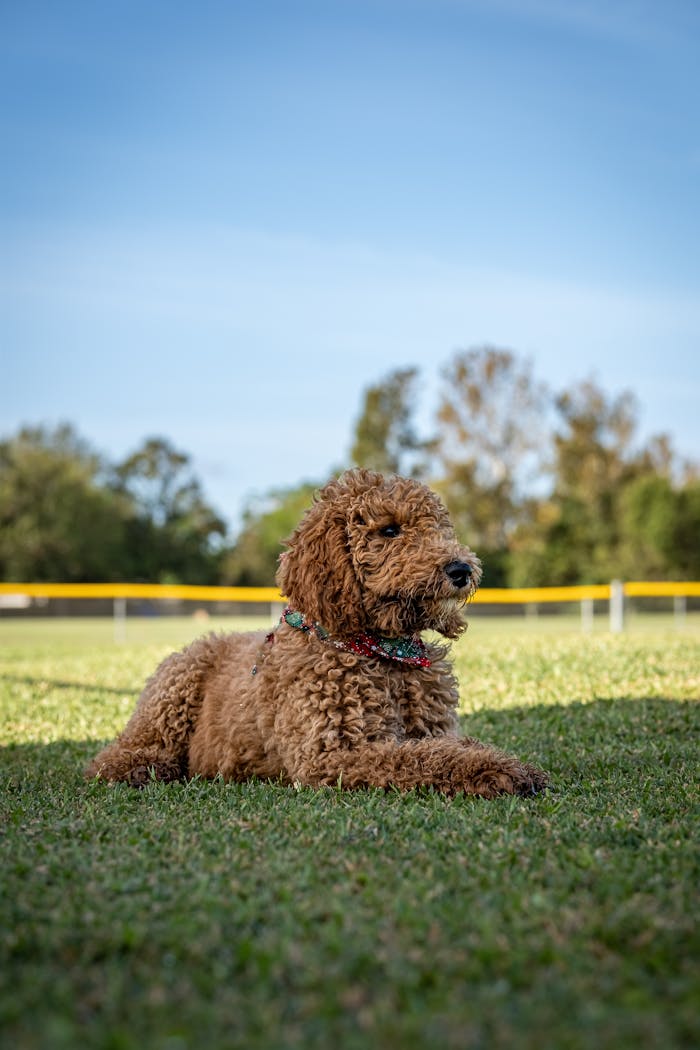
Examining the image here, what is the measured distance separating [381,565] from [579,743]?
234 cm

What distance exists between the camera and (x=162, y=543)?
6506cm

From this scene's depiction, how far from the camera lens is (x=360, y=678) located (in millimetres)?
4461

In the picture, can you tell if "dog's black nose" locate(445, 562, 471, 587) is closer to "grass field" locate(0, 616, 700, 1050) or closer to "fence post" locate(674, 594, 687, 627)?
"grass field" locate(0, 616, 700, 1050)

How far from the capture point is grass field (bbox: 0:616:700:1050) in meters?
2.11

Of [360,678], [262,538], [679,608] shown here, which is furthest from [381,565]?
[262,538]

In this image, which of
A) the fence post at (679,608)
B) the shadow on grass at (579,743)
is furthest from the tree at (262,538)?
the shadow on grass at (579,743)

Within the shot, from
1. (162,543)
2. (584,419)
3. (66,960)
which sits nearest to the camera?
(66,960)

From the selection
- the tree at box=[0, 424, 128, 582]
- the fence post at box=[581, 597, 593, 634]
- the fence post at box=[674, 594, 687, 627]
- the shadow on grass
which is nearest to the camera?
the shadow on grass

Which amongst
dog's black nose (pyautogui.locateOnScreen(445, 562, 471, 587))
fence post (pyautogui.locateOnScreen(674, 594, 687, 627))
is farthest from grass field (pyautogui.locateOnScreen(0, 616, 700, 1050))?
fence post (pyautogui.locateOnScreen(674, 594, 687, 627))

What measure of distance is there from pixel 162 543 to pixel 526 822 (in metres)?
62.7

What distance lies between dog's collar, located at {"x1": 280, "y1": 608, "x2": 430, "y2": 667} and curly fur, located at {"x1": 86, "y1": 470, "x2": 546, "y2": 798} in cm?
3

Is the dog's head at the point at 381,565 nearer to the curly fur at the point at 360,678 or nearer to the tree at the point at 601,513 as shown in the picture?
the curly fur at the point at 360,678

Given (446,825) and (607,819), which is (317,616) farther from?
(607,819)

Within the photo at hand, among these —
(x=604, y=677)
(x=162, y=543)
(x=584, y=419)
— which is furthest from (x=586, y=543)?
(x=604, y=677)
